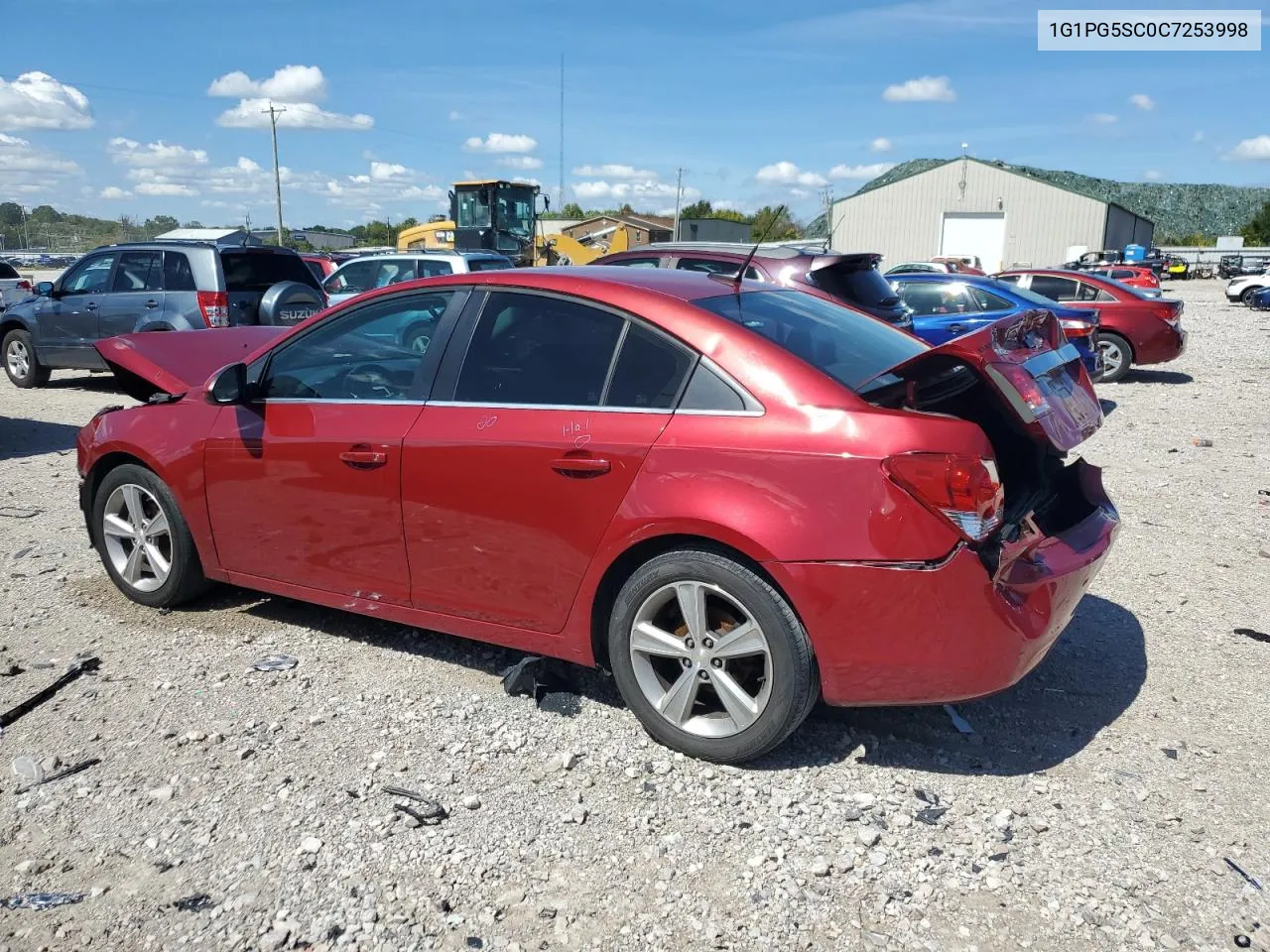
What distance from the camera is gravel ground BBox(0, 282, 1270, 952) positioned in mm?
2727

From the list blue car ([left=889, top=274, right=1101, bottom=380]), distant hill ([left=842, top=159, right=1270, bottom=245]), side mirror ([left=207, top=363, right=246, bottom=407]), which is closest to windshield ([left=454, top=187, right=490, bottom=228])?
blue car ([left=889, top=274, right=1101, bottom=380])

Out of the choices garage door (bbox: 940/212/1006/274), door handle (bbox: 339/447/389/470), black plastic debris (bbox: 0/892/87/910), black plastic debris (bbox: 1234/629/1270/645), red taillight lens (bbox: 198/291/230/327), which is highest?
garage door (bbox: 940/212/1006/274)

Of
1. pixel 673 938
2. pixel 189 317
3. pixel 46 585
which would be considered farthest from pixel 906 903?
pixel 189 317

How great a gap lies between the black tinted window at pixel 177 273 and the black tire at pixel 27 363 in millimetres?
2819

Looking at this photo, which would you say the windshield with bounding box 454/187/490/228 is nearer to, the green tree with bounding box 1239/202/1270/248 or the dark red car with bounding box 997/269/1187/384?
the dark red car with bounding box 997/269/1187/384

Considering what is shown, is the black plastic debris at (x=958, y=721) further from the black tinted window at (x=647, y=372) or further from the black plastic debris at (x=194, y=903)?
the black plastic debris at (x=194, y=903)

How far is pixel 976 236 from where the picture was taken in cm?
5538

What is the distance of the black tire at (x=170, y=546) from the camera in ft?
15.6

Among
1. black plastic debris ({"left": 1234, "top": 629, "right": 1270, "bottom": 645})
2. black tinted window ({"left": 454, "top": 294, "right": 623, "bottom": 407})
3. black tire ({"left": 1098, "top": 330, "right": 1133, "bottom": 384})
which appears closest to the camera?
black tinted window ({"left": 454, "top": 294, "right": 623, "bottom": 407})

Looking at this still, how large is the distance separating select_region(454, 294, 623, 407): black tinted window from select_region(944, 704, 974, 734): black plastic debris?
184 centimetres

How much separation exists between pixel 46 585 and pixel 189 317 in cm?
697

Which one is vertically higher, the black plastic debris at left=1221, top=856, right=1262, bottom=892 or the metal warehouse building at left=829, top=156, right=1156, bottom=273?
the metal warehouse building at left=829, top=156, right=1156, bottom=273

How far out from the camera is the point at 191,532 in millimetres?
4727

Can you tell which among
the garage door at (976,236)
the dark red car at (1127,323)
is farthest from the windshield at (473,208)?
the garage door at (976,236)
